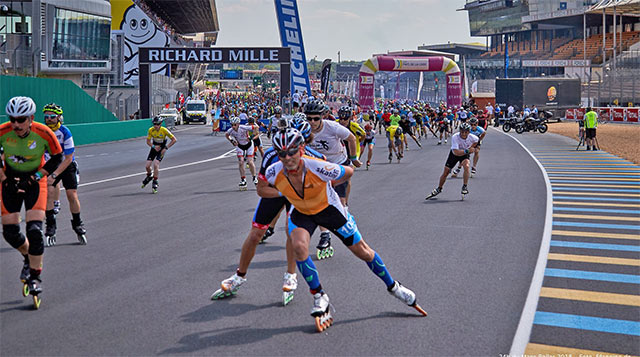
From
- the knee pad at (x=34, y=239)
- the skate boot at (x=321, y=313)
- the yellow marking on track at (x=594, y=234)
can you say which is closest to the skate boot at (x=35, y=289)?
the knee pad at (x=34, y=239)

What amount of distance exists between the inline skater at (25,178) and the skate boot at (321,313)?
2.68 m

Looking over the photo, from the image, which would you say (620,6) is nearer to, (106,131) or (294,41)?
(294,41)

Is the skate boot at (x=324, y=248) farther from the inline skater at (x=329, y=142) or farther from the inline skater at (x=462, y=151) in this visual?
the inline skater at (x=462, y=151)

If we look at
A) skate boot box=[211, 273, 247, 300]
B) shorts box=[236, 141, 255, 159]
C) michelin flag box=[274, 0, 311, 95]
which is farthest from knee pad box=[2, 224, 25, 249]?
michelin flag box=[274, 0, 311, 95]

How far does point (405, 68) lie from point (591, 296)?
182ft

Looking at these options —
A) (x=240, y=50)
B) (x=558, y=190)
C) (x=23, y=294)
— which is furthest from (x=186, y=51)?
(x=23, y=294)

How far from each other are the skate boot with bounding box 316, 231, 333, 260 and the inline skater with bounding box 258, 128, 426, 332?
2.72 m

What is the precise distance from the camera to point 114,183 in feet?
62.7

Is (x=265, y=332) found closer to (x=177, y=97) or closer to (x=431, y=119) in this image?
(x=431, y=119)

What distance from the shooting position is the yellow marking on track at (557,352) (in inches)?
216

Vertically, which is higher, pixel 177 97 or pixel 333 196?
pixel 177 97

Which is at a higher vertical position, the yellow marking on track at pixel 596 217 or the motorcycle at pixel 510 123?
the motorcycle at pixel 510 123

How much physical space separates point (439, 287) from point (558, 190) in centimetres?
1089

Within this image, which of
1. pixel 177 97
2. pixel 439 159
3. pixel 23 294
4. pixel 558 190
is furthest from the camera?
pixel 177 97
